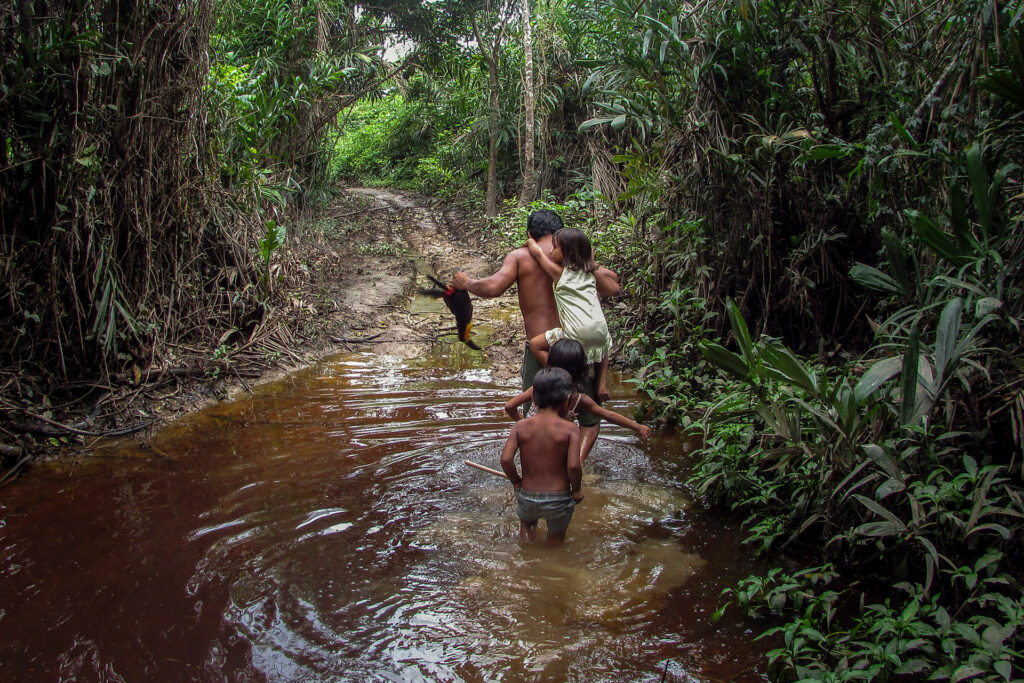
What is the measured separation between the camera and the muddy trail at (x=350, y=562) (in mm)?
2648

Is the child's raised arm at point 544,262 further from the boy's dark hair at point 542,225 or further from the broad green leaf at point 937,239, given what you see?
the broad green leaf at point 937,239

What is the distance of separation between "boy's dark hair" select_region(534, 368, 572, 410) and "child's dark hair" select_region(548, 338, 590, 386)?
0.83 ft

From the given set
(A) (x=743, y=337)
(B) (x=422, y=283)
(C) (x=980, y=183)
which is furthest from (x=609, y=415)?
(B) (x=422, y=283)

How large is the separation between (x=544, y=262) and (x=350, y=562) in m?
1.85

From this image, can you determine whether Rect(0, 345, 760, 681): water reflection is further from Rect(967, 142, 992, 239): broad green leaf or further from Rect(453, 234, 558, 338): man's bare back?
Rect(967, 142, 992, 239): broad green leaf

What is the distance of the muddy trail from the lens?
2648 millimetres

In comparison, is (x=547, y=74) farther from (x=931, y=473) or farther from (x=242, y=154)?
(x=931, y=473)

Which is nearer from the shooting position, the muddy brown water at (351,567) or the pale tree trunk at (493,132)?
the muddy brown water at (351,567)

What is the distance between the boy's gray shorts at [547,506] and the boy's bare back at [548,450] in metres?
0.03

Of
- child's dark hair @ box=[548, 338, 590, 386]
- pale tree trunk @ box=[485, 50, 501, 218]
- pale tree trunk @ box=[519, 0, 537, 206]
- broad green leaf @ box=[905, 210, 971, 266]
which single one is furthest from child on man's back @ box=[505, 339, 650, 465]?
pale tree trunk @ box=[485, 50, 501, 218]

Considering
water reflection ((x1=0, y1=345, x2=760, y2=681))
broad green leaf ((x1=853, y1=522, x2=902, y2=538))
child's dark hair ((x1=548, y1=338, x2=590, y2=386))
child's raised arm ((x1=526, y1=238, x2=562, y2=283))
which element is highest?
child's raised arm ((x1=526, y1=238, x2=562, y2=283))

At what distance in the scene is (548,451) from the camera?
3299 millimetres

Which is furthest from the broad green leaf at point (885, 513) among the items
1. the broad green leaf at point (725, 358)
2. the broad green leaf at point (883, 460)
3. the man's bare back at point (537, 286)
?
the man's bare back at point (537, 286)

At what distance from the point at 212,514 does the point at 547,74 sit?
1079 centimetres
